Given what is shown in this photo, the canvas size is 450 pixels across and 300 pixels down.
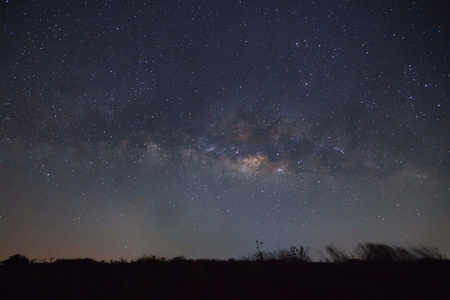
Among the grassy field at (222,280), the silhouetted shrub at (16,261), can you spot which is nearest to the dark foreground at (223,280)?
the grassy field at (222,280)

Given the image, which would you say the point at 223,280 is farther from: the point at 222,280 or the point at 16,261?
the point at 16,261

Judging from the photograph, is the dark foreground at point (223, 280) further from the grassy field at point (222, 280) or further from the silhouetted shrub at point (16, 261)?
the silhouetted shrub at point (16, 261)

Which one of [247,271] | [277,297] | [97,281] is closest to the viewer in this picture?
[277,297]

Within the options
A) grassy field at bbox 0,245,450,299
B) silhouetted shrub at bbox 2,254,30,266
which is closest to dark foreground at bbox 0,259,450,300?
grassy field at bbox 0,245,450,299

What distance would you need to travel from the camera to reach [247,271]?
8.73 metres

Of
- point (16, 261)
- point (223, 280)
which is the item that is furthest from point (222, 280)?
point (16, 261)

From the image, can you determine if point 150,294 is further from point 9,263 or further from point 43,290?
point 9,263

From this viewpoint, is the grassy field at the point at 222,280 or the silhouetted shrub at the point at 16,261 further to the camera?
the silhouetted shrub at the point at 16,261

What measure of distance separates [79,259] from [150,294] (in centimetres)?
452

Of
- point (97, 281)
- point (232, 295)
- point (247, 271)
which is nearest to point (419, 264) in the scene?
point (247, 271)

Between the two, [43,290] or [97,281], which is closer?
[43,290]

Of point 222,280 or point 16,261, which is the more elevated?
point 16,261

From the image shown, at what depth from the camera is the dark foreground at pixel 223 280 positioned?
7.15 metres

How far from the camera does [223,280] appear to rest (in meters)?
8.19
